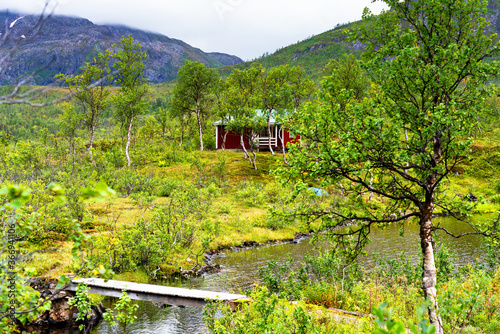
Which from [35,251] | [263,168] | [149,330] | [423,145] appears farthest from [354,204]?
[263,168]

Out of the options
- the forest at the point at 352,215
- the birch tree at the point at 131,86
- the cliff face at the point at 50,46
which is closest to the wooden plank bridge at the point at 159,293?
the forest at the point at 352,215

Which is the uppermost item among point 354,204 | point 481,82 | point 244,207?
point 481,82

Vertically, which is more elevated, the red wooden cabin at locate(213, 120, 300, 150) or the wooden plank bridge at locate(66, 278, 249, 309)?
the red wooden cabin at locate(213, 120, 300, 150)

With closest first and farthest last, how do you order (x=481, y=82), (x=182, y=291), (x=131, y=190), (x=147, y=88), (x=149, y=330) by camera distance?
(x=481, y=82) → (x=149, y=330) → (x=182, y=291) → (x=131, y=190) → (x=147, y=88)

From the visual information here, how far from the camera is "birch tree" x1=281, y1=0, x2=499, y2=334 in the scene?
23.0 ft

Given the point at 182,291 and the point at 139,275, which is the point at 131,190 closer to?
the point at 139,275

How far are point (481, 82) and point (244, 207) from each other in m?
24.6

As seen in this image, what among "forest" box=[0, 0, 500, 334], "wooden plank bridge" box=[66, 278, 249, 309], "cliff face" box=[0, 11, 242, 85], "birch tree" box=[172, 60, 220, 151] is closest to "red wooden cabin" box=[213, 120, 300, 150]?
"birch tree" box=[172, 60, 220, 151]

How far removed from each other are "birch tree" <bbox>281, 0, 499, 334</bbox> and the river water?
5250 millimetres

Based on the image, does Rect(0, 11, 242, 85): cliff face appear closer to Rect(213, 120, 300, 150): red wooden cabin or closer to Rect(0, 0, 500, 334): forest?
Rect(0, 0, 500, 334): forest

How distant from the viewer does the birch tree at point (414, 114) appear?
23.0 feet

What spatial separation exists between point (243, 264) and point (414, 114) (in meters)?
12.8

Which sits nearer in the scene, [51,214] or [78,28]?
[78,28]

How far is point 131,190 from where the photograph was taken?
27.1 meters
